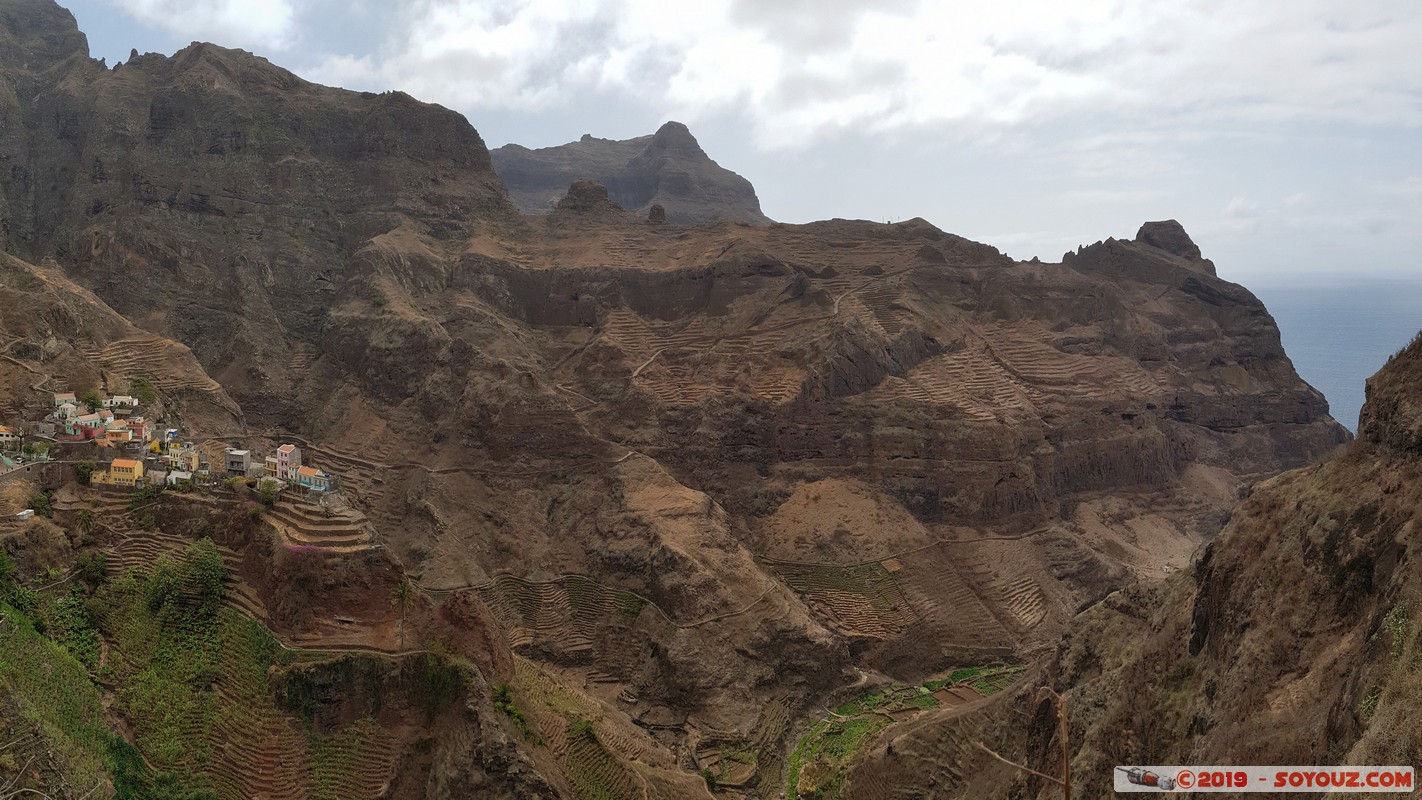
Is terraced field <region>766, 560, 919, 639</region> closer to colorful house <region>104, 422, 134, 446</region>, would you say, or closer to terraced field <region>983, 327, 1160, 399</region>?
terraced field <region>983, 327, 1160, 399</region>

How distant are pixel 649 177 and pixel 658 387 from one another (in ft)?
282

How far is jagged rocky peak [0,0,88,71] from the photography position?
105 metres

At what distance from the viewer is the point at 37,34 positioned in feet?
355

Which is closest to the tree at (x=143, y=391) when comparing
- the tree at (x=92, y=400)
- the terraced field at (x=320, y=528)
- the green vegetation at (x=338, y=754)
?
the tree at (x=92, y=400)

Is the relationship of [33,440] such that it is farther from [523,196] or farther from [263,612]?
[523,196]

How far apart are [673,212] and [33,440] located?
10832 centimetres

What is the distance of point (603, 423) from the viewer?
257 ft

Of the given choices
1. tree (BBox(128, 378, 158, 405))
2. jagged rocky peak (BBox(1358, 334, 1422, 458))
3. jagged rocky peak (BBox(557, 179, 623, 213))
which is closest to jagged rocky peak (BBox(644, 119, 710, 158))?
jagged rocky peak (BBox(557, 179, 623, 213))

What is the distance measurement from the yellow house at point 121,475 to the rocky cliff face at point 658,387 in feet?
44.3

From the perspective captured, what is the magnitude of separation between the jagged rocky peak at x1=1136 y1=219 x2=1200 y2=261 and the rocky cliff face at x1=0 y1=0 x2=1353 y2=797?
0.37 meters

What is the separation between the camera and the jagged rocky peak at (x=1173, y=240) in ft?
346

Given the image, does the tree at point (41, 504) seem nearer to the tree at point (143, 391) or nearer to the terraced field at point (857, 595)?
the tree at point (143, 391)

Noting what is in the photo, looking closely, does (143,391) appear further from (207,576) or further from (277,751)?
(277,751)

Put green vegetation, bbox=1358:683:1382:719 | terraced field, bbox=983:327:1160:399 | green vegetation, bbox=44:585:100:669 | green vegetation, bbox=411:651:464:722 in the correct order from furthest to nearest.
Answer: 1. terraced field, bbox=983:327:1160:399
2. green vegetation, bbox=411:651:464:722
3. green vegetation, bbox=44:585:100:669
4. green vegetation, bbox=1358:683:1382:719
